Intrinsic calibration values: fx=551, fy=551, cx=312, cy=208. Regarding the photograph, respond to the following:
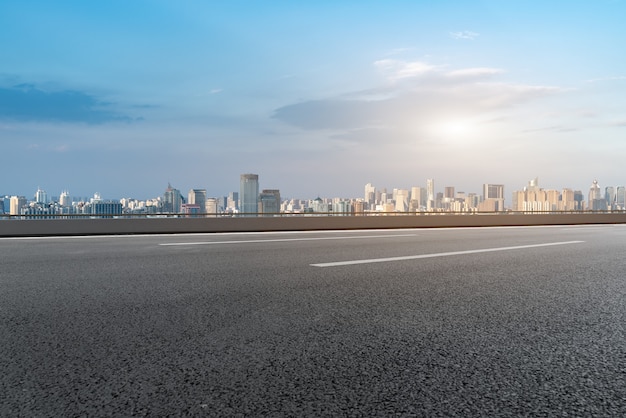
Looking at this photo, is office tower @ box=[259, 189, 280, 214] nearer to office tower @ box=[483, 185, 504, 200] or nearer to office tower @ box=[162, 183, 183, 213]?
office tower @ box=[162, 183, 183, 213]

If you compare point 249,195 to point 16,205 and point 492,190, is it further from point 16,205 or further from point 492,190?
point 492,190

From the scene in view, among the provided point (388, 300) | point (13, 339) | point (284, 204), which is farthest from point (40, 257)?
point (284, 204)

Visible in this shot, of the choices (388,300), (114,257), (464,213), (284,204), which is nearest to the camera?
(388,300)

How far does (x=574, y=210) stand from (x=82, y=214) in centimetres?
2724

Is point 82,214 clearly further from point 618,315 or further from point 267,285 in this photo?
point 618,315

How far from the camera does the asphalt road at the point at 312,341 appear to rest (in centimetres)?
301

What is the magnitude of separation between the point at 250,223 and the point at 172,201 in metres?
5.85

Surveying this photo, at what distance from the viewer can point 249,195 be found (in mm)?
34531

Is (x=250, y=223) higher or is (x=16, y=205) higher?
(x=16, y=205)

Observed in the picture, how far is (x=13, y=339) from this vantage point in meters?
4.38

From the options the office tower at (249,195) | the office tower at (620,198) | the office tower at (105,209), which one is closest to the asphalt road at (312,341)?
the office tower at (105,209)

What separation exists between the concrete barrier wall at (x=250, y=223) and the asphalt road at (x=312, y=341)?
1157cm

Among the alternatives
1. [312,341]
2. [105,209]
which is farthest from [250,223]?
[312,341]

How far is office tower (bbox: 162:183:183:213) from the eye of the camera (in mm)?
23078
